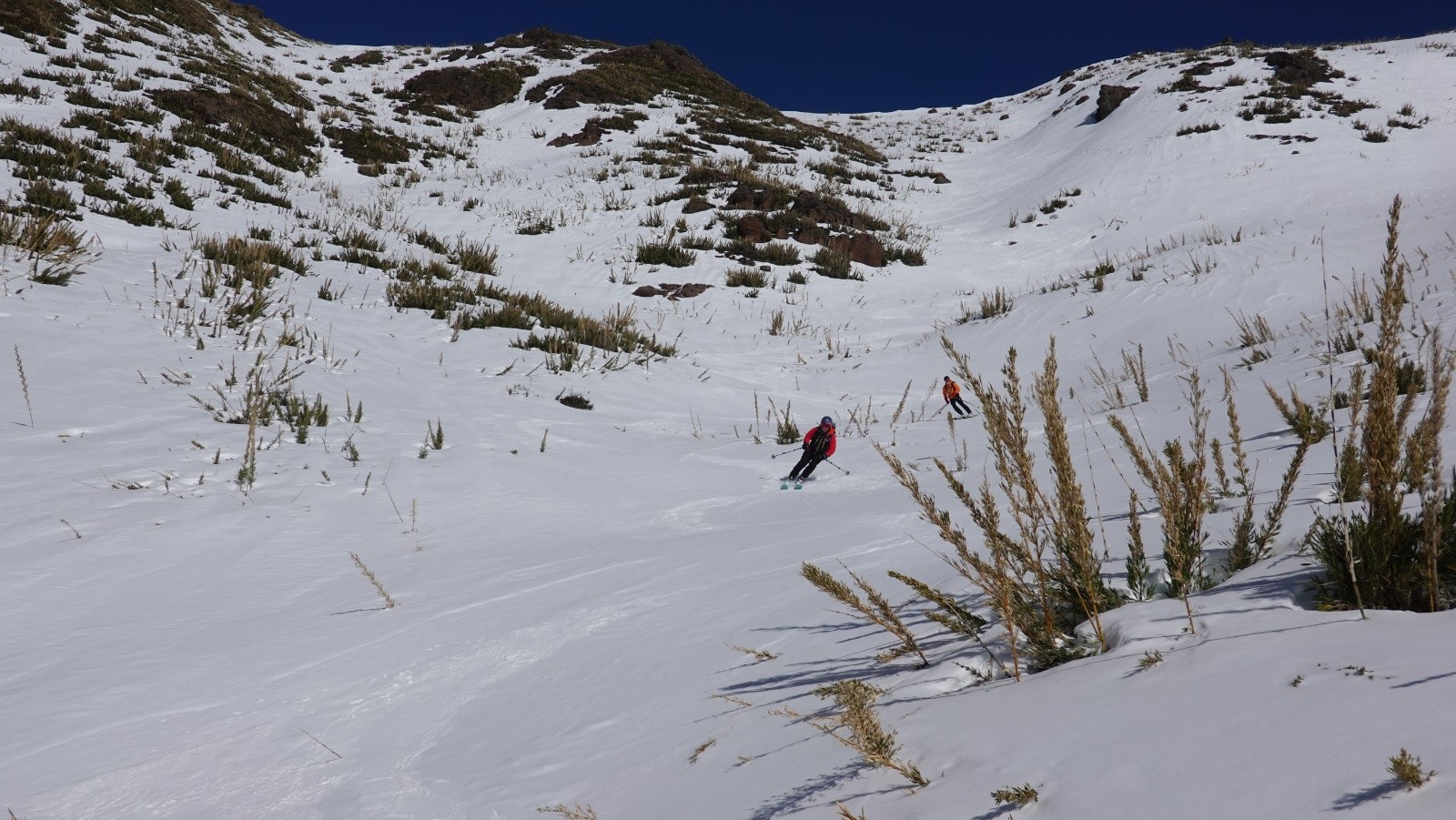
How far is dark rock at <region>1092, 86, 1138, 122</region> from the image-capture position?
21.2 metres

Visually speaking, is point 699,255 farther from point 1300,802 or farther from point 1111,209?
point 1300,802

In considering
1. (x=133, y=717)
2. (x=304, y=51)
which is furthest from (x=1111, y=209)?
(x=304, y=51)

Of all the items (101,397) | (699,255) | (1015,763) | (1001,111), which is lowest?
(1015,763)

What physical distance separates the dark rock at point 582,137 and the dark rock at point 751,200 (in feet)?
22.3

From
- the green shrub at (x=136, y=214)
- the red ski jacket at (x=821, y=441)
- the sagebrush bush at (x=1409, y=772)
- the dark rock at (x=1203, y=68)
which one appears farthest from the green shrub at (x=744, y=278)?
the dark rock at (x=1203, y=68)

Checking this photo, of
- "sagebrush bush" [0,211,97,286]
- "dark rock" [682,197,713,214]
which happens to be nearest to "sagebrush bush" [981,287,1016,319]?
"dark rock" [682,197,713,214]

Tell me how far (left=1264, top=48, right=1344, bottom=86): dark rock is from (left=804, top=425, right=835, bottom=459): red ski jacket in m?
22.3

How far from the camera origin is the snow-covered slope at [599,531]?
3.57ft

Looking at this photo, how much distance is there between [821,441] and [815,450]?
0.23 feet

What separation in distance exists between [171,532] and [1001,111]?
38.3 meters

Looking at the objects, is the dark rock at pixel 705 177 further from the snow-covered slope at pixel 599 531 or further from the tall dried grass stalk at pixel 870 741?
the tall dried grass stalk at pixel 870 741

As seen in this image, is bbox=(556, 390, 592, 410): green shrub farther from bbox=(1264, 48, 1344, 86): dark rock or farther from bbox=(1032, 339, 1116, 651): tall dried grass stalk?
bbox=(1264, 48, 1344, 86): dark rock

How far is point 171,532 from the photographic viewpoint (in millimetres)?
2953

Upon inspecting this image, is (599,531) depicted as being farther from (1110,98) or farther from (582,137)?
(1110,98)
